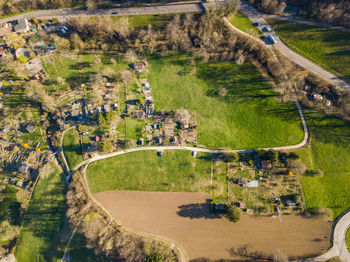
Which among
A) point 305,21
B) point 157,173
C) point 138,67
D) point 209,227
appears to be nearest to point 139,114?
point 138,67

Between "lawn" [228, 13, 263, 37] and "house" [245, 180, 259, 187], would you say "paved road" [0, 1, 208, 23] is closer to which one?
"lawn" [228, 13, 263, 37]

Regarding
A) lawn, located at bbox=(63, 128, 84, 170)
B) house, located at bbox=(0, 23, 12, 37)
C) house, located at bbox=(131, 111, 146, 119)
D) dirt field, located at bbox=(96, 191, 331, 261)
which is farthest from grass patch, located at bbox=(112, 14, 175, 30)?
dirt field, located at bbox=(96, 191, 331, 261)

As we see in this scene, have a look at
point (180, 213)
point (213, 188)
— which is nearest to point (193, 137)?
point (213, 188)

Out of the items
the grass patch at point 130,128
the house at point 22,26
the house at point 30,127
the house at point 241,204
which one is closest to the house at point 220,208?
the house at point 241,204

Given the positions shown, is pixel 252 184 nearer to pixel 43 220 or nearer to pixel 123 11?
pixel 43 220

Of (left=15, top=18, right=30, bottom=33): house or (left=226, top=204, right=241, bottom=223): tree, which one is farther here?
(left=15, top=18, right=30, bottom=33): house

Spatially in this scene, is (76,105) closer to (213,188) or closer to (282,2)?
(213,188)
